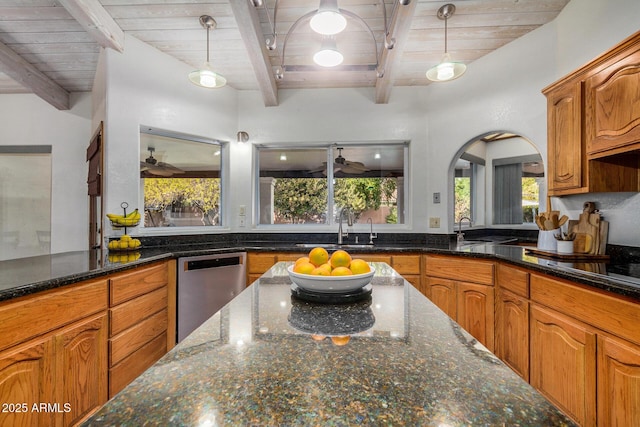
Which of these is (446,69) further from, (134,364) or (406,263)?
(134,364)

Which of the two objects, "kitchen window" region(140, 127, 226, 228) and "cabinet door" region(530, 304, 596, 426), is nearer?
"cabinet door" region(530, 304, 596, 426)

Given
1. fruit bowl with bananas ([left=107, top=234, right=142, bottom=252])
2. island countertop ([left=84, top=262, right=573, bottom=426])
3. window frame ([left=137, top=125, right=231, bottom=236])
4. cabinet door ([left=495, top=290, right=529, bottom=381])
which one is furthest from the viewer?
window frame ([left=137, top=125, right=231, bottom=236])

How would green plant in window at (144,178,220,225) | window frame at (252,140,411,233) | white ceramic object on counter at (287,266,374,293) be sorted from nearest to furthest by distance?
1. white ceramic object on counter at (287,266,374,293)
2. green plant in window at (144,178,220,225)
3. window frame at (252,140,411,233)

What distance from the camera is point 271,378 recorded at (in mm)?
492

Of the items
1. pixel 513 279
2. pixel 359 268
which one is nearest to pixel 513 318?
pixel 513 279

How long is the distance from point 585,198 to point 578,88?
0.75m

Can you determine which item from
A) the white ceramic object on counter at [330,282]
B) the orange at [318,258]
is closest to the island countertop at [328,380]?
the white ceramic object on counter at [330,282]

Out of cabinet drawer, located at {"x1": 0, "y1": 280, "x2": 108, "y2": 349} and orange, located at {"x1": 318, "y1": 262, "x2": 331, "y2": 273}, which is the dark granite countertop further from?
orange, located at {"x1": 318, "y1": 262, "x2": 331, "y2": 273}

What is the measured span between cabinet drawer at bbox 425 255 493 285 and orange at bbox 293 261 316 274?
179 cm

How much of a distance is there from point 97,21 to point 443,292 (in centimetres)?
337

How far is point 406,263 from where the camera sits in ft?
8.82

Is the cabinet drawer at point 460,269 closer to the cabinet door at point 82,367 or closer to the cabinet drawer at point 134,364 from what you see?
the cabinet drawer at point 134,364

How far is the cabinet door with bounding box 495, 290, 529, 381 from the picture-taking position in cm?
185

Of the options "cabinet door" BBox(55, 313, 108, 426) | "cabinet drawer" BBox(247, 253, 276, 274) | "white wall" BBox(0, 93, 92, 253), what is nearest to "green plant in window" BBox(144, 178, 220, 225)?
"cabinet drawer" BBox(247, 253, 276, 274)
